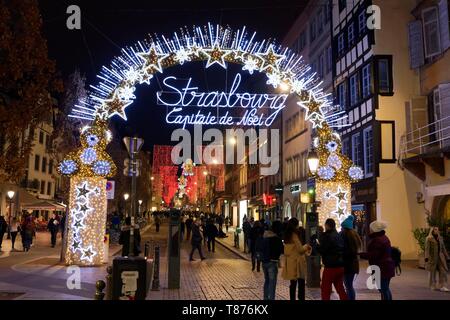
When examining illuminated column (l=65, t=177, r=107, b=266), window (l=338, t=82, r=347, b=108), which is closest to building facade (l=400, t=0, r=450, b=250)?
window (l=338, t=82, r=347, b=108)

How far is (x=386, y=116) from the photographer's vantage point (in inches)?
969

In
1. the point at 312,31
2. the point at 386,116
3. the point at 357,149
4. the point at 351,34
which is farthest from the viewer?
the point at 312,31

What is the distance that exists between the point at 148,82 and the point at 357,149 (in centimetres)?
1325

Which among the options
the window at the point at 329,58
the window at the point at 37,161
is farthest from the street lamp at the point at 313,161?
the window at the point at 37,161

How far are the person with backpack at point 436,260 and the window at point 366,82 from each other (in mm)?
12228

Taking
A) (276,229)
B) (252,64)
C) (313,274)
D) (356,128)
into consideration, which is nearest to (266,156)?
(356,128)

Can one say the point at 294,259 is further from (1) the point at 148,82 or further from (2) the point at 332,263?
(1) the point at 148,82

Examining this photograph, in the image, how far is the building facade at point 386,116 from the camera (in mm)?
24141

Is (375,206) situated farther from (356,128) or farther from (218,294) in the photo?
(218,294)

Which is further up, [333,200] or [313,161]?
[313,161]

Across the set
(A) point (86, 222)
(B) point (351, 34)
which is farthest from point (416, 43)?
(A) point (86, 222)

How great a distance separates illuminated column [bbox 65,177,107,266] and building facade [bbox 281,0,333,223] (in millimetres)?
17732

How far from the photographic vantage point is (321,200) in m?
17.6

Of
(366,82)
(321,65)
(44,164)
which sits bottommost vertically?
(44,164)
